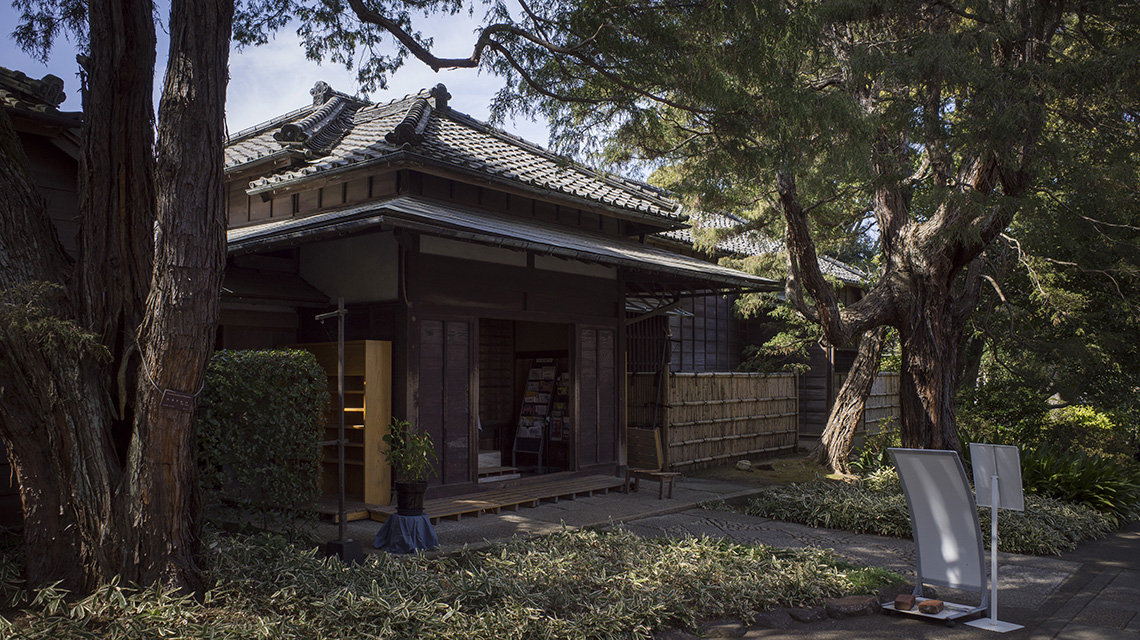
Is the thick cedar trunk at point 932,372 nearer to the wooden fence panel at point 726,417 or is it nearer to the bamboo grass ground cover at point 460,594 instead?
the wooden fence panel at point 726,417

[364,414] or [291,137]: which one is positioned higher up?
[291,137]

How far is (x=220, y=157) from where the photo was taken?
17.1 ft

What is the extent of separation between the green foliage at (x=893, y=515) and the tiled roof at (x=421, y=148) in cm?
467

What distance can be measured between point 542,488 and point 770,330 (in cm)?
932

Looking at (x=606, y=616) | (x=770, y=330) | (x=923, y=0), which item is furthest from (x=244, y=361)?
(x=770, y=330)

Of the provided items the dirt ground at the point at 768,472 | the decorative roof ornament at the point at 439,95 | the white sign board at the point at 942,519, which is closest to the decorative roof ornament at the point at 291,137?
the decorative roof ornament at the point at 439,95

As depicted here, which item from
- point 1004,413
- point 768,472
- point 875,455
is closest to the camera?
point 875,455

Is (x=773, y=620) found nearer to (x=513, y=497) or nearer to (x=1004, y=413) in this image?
(x=513, y=497)

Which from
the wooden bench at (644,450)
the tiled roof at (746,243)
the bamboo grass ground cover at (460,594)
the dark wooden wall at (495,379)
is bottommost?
the bamboo grass ground cover at (460,594)

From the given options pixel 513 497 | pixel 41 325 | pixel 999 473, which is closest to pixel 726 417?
pixel 513 497

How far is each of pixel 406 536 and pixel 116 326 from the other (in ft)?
10.2

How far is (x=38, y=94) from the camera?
7598mm

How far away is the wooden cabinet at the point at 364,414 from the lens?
29.7ft

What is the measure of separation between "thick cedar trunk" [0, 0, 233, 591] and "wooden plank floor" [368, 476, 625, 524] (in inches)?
143
